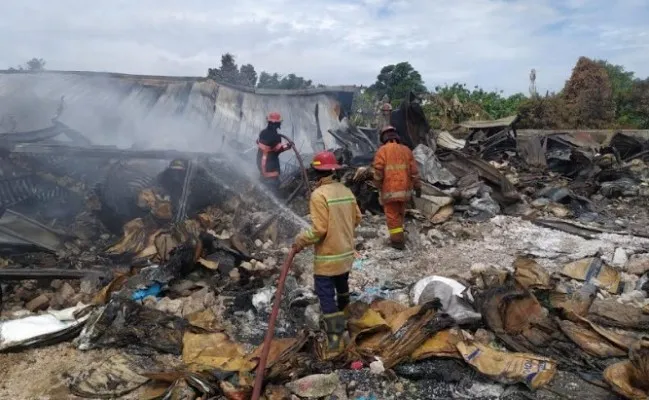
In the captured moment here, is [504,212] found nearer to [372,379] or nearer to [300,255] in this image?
[300,255]

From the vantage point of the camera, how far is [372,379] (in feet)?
11.7

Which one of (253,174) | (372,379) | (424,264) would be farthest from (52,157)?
(372,379)

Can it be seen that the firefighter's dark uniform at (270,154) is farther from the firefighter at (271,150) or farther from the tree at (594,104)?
the tree at (594,104)

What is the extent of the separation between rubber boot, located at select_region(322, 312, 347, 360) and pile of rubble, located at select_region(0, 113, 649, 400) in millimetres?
89

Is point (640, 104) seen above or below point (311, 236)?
above

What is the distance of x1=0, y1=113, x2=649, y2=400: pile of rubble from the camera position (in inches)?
139

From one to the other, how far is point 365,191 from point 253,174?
216 cm

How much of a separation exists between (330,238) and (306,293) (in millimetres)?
1352

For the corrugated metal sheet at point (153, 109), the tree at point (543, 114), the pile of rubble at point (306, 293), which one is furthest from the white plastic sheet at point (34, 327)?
the tree at point (543, 114)

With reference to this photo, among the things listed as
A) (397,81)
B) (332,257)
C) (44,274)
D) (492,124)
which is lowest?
(44,274)

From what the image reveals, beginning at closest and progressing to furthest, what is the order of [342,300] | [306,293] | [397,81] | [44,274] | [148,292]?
[342,300]
[148,292]
[306,293]
[44,274]
[397,81]

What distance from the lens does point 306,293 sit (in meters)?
4.99

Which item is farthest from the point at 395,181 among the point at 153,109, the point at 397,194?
the point at 153,109

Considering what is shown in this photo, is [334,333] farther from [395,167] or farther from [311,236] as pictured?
[395,167]
